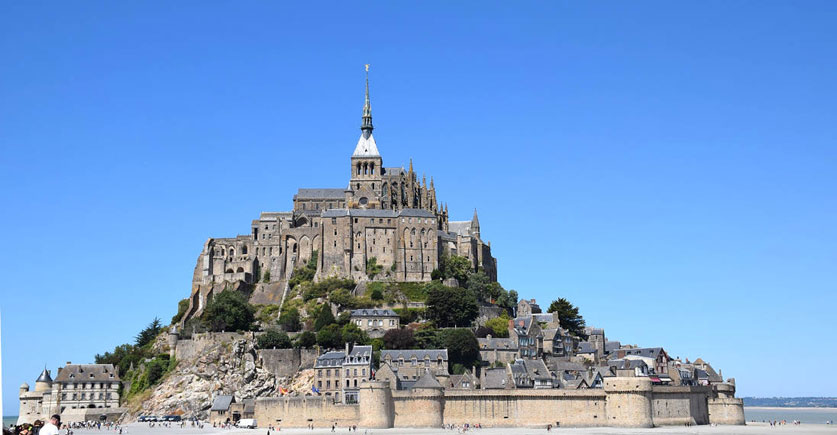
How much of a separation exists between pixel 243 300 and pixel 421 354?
2251cm

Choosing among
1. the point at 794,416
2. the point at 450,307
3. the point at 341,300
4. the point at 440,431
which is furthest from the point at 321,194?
the point at 794,416

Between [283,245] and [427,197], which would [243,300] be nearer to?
[283,245]

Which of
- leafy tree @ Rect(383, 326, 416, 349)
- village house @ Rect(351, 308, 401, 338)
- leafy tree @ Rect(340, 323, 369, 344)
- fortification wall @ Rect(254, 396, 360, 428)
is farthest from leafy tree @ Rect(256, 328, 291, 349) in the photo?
fortification wall @ Rect(254, 396, 360, 428)

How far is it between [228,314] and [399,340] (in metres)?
17.2

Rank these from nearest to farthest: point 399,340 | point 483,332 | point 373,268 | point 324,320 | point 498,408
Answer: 1. point 498,408
2. point 399,340
3. point 483,332
4. point 324,320
5. point 373,268

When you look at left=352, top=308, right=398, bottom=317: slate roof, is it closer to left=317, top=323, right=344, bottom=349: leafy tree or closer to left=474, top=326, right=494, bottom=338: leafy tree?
left=317, top=323, right=344, bottom=349: leafy tree

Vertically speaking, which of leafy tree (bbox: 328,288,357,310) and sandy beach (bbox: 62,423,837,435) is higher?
leafy tree (bbox: 328,288,357,310)

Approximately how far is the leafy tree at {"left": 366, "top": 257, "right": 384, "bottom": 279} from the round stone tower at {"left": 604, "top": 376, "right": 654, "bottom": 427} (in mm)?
33861

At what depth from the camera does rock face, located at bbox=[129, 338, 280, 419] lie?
7244cm

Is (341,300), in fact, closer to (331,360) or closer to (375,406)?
(331,360)

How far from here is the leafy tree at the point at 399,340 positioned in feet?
246

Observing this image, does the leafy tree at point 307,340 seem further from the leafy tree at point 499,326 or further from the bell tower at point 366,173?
the bell tower at point 366,173

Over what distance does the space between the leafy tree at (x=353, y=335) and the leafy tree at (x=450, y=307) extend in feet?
24.8

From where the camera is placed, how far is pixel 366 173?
103000 mm
